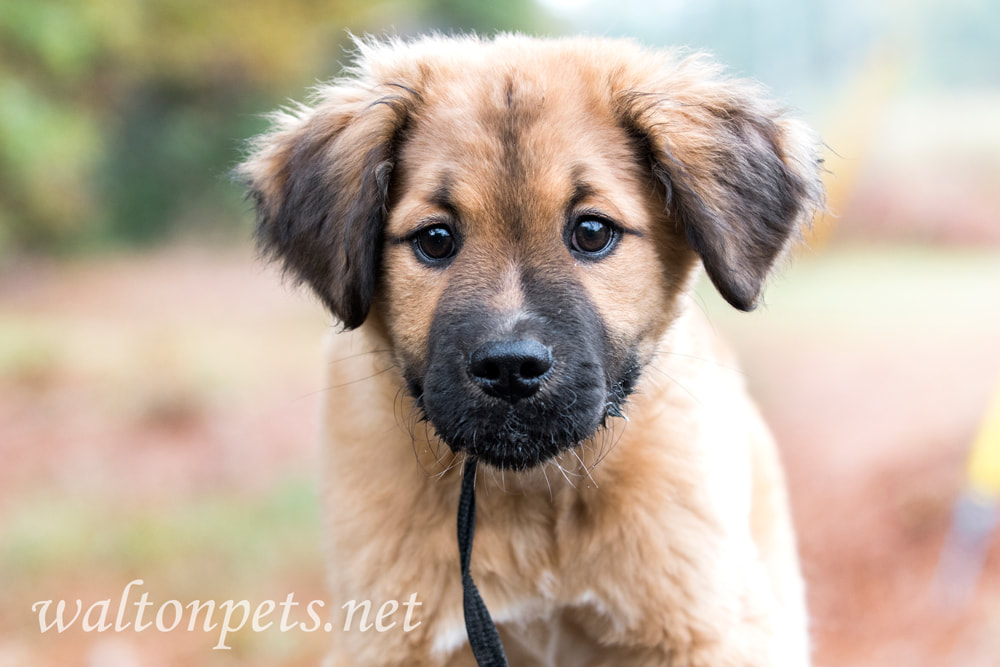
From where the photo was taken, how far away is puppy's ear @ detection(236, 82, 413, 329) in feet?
8.84

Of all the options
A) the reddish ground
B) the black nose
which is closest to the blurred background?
the reddish ground

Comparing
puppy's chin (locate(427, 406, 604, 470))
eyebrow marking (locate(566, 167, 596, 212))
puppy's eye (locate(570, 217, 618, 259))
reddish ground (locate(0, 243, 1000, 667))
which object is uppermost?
eyebrow marking (locate(566, 167, 596, 212))

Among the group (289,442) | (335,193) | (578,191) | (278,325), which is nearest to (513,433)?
(578,191)

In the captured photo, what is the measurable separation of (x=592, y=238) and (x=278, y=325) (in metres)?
9.08

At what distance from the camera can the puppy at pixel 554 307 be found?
2547 mm

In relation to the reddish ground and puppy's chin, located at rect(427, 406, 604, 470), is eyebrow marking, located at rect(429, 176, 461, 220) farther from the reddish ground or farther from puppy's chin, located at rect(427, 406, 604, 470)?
the reddish ground

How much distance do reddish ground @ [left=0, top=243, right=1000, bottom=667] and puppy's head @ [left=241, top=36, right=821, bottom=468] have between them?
0.89m

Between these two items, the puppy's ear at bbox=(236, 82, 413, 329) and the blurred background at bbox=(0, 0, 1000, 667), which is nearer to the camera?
the puppy's ear at bbox=(236, 82, 413, 329)

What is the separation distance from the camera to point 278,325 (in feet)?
36.8

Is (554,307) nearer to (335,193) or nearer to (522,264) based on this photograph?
(522,264)

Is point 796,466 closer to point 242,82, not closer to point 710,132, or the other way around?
point 710,132

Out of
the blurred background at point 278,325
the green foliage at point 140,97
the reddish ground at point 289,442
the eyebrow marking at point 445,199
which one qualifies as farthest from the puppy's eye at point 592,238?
the green foliage at point 140,97

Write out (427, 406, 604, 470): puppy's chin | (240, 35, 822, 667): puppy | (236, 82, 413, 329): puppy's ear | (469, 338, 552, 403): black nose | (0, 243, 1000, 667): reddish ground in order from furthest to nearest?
(0, 243, 1000, 667): reddish ground → (236, 82, 413, 329): puppy's ear → (240, 35, 822, 667): puppy → (427, 406, 604, 470): puppy's chin → (469, 338, 552, 403): black nose

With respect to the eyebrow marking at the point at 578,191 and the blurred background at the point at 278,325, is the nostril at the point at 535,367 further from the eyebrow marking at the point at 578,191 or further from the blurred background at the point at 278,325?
the blurred background at the point at 278,325
